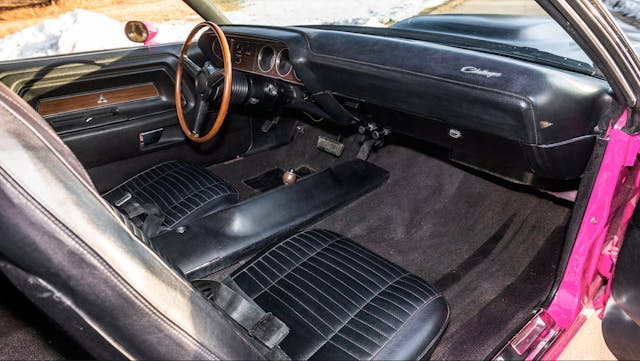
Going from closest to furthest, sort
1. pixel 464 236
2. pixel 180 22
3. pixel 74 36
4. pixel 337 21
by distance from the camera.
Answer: pixel 464 236
pixel 337 21
pixel 74 36
pixel 180 22

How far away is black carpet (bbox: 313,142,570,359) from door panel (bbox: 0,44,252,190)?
1.05 m

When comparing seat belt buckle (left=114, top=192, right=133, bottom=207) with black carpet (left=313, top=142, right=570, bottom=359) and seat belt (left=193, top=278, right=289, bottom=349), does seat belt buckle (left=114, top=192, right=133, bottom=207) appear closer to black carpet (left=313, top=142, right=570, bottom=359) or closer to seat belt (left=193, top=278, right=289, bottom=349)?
seat belt (left=193, top=278, right=289, bottom=349)

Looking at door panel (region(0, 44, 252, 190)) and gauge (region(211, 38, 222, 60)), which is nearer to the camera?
door panel (region(0, 44, 252, 190))

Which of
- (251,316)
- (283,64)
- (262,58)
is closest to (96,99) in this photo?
(262,58)

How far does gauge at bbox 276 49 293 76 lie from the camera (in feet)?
7.02

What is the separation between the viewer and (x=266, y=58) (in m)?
2.21

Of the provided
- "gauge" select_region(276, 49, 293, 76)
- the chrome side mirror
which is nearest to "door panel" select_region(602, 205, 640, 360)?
"gauge" select_region(276, 49, 293, 76)

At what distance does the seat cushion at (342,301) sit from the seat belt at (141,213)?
0.53 metres

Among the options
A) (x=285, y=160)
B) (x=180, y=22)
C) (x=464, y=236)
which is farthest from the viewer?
(x=285, y=160)

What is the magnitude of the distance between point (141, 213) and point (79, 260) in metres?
1.44

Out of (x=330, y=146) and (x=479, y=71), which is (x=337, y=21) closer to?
(x=330, y=146)

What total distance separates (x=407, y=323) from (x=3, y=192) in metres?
1.12

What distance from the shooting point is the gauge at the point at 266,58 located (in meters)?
2.17

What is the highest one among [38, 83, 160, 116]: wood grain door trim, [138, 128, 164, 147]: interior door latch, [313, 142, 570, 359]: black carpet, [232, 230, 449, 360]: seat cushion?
[38, 83, 160, 116]: wood grain door trim
